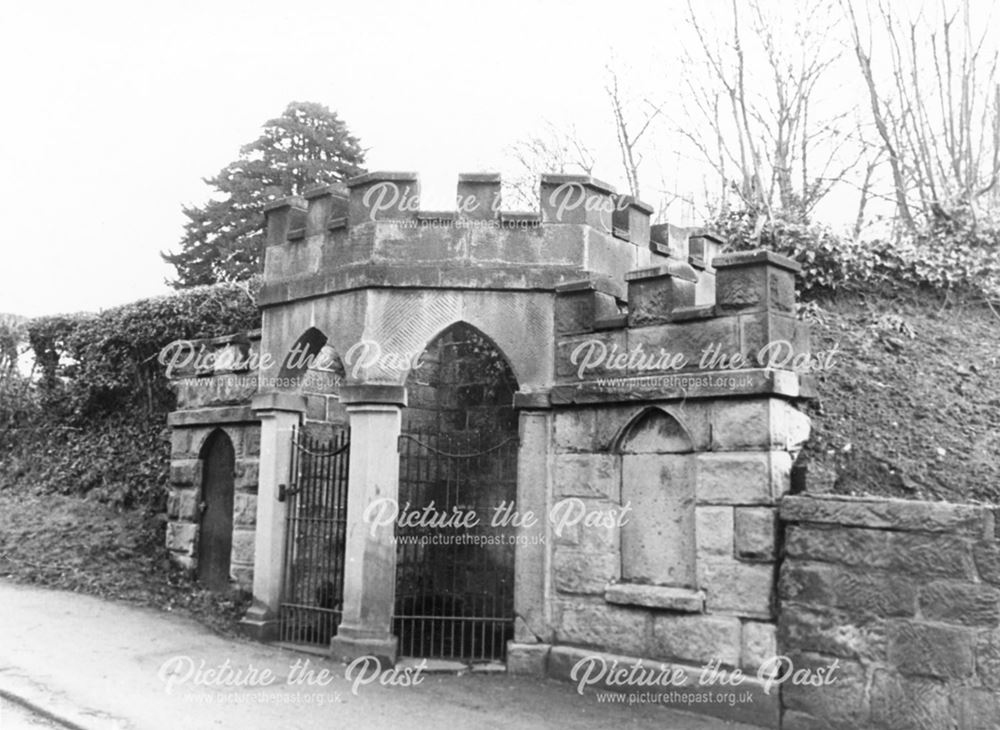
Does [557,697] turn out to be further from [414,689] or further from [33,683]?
[33,683]

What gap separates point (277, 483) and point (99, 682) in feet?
8.18

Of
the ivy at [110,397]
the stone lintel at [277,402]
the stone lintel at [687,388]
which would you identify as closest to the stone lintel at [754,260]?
A: the stone lintel at [687,388]

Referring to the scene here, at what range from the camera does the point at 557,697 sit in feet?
22.0

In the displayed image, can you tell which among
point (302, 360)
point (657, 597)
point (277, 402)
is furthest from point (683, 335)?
point (277, 402)

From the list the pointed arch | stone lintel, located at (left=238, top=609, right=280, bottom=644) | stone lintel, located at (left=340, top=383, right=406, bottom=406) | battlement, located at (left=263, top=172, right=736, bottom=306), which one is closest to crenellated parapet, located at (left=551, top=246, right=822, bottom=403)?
the pointed arch

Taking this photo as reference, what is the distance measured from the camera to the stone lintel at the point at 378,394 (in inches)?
302

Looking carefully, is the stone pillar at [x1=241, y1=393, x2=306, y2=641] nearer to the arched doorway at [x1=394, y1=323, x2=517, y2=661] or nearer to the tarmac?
the tarmac

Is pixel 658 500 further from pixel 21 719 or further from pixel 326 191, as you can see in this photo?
pixel 21 719

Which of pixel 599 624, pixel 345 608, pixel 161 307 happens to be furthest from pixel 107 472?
pixel 599 624

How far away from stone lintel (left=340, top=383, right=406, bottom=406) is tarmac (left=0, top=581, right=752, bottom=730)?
2072 millimetres

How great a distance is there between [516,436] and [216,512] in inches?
145

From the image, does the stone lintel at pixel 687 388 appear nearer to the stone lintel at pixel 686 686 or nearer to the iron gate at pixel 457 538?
the stone lintel at pixel 686 686

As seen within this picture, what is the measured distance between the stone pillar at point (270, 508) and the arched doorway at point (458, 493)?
1122 millimetres

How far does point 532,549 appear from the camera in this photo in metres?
7.43
